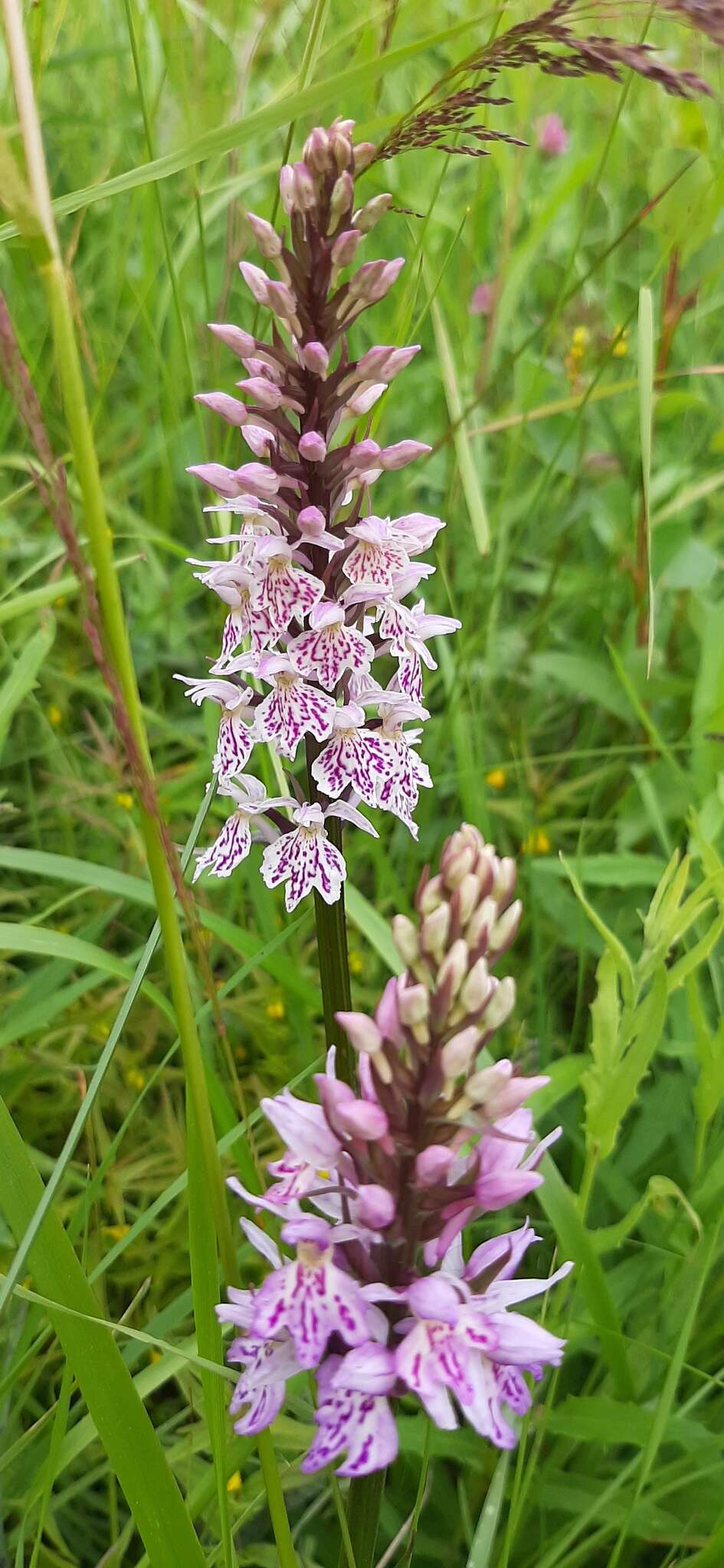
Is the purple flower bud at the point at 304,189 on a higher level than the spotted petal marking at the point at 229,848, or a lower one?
higher

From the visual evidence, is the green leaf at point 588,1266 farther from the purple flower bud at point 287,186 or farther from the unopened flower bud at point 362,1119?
the purple flower bud at point 287,186

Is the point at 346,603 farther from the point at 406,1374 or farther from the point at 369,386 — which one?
the point at 406,1374

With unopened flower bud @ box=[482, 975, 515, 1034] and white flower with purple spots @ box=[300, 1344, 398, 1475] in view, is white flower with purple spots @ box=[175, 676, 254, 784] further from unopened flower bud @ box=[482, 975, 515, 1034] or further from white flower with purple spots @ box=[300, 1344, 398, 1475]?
white flower with purple spots @ box=[300, 1344, 398, 1475]

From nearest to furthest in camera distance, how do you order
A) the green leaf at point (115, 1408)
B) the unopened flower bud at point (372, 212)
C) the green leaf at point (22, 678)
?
the green leaf at point (115, 1408)
the unopened flower bud at point (372, 212)
the green leaf at point (22, 678)

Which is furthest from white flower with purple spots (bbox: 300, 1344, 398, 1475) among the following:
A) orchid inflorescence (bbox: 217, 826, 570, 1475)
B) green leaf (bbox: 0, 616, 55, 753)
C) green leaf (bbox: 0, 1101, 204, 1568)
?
green leaf (bbox: 0, 616, 55, 753)

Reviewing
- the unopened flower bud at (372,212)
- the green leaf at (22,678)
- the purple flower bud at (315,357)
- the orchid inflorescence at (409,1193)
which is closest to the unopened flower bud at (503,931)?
the orchid inflorescence at (409,1193)

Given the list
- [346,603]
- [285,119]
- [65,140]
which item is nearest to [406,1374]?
[346,603]
